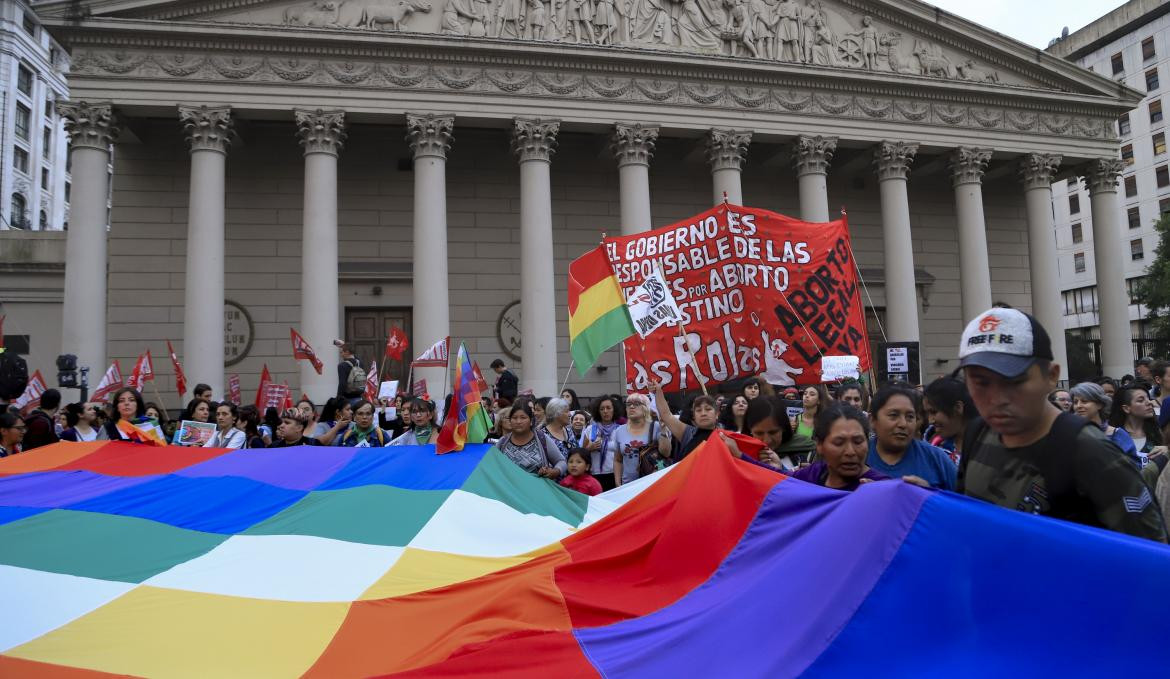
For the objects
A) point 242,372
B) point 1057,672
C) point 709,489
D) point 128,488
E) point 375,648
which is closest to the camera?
point 1057,672

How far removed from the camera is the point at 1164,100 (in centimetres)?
5097

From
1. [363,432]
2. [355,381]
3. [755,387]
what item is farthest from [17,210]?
[755,387]

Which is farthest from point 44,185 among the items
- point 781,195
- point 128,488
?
point 128,488

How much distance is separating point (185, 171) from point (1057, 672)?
1039 inches

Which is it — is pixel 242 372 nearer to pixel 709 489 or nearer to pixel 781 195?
pixel 781 195

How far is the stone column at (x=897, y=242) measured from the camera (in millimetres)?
25531

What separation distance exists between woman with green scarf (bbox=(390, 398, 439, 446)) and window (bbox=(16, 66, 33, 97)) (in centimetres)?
6347

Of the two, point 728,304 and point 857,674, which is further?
point 728,304

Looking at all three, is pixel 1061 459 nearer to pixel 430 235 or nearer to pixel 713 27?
pixel 430 235

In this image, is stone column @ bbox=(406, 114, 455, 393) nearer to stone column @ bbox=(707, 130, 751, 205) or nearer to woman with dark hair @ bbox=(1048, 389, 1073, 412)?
stone column @ bbox=(707, 130, 751, 205)

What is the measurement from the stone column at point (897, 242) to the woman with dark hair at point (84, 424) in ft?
72.0

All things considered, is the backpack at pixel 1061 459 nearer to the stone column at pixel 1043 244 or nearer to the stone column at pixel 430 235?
the stone column at pixel 430 235

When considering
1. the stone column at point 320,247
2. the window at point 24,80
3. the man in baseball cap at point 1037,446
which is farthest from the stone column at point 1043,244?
the window at point 24,80

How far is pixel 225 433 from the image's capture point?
10.3 m
